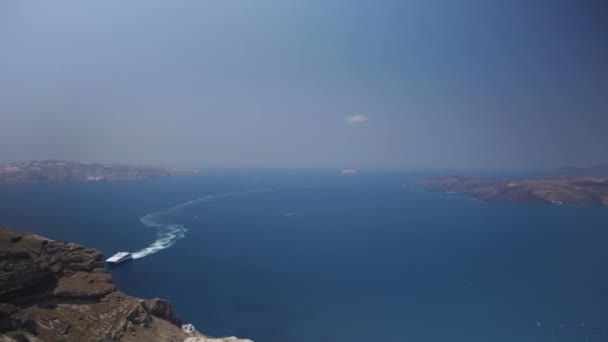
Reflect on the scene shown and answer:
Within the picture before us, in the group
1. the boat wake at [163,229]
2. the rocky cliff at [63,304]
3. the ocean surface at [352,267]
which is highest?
the rocky cliff at [63,304]

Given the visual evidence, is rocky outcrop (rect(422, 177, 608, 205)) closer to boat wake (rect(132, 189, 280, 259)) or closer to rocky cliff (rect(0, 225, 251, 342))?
boat wake (rect(132, 189, 280, 259))

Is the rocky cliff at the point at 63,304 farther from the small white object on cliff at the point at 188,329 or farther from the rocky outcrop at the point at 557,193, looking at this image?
the rocky outcrop at the point at 557,193

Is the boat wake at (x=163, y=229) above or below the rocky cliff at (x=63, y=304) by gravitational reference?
below

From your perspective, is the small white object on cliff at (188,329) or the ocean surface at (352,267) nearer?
the small white object on cliff at (188,329)

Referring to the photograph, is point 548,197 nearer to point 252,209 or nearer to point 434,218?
point 434,218

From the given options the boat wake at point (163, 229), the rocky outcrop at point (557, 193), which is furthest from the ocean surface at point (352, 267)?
the rocky outcrop at point (557, 193)

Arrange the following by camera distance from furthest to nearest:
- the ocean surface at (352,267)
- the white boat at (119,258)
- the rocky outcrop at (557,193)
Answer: the rocky outcrop at (557,193), the white boat at (119,258), the ocean surface at (352,267)

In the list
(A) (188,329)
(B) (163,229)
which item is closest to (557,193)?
(B) (163,229)
